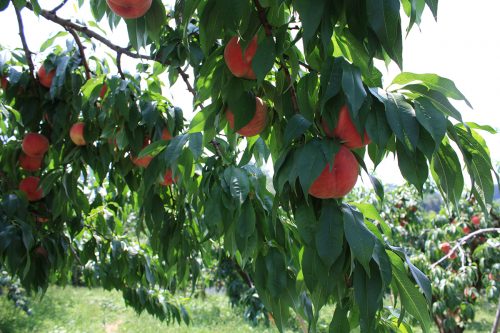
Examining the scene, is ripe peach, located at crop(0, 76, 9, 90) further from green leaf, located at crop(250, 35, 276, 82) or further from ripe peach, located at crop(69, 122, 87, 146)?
green leaf, located at crop(250, 35, 276, 82)

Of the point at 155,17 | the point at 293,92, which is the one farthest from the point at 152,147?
the point at 293,92

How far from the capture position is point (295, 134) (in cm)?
66

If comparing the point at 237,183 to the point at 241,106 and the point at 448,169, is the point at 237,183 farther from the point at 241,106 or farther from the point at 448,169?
the point at 448,169

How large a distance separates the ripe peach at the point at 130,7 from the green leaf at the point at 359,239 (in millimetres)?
502

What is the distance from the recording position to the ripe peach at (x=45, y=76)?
1723 millimetres

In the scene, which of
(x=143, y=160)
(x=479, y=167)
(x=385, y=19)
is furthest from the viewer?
(x=143, y=160)

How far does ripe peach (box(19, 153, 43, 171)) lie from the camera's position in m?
1.84

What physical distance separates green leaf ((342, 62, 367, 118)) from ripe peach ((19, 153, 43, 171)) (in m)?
1.50

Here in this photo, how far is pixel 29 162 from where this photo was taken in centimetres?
186

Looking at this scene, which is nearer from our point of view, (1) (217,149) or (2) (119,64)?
(1) (217,149)

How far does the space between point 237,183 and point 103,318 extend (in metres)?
7.02

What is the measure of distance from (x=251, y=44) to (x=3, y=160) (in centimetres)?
146

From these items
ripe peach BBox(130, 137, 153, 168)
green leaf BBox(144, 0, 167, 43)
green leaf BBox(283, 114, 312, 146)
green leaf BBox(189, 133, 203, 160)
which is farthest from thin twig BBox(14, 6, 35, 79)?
green leaf BBox(283, 114, 312, 146)

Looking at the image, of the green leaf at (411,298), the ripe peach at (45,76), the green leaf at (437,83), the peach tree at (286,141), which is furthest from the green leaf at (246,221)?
the ripe peach at (45,76)
